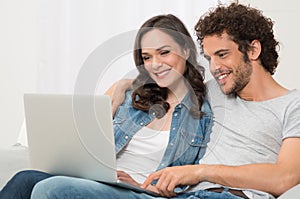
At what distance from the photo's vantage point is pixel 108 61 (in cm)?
201

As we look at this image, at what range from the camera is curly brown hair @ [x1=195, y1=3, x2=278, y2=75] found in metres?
2.09

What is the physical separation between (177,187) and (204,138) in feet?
0.68

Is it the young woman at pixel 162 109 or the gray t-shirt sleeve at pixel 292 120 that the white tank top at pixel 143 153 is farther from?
the gray t-shirt sleeve at pixel 292 120

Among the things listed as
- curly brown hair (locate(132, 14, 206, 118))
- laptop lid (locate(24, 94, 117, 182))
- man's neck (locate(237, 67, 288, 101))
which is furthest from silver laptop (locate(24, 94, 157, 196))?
man's neck (locate(237, 67, 288, 101))

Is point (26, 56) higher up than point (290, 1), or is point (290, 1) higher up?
point (290, 1)

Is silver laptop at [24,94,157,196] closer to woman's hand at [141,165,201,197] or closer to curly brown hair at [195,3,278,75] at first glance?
woman's hand at [141,165,201,197]

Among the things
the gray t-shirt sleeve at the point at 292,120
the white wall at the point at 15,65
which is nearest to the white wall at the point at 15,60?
the white wall at the point at 15,65

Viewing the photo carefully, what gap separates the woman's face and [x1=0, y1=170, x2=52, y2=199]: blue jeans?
54cm

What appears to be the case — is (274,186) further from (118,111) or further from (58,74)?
(58,74)

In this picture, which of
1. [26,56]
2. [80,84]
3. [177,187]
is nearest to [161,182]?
[177,187]

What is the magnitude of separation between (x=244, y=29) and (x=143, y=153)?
1.79ft

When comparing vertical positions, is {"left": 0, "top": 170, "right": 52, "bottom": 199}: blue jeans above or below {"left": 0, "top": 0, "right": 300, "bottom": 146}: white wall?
below

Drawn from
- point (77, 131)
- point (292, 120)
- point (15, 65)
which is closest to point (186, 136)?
point (292, 120)

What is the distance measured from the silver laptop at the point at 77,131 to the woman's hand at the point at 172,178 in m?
0.19
